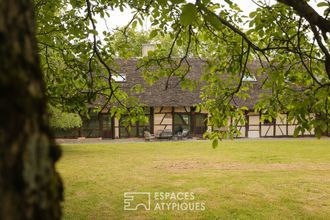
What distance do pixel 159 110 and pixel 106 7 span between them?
62.8 feet

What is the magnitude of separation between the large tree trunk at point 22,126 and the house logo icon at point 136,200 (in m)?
8.43

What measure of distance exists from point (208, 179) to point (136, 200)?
3.42 m

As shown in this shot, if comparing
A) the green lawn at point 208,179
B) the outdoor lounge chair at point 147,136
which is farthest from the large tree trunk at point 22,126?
the outdoor lounge chair at point 147,136

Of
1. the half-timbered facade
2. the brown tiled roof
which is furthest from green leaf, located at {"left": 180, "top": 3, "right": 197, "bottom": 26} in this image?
the half-timbered facade

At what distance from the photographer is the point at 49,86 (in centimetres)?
572

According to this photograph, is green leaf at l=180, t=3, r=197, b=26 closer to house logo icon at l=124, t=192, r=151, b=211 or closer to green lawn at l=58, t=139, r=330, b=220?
green lawn at l=58, t=139, r=330, b=220

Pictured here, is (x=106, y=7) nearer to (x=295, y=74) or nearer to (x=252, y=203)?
(x=295, y=74)

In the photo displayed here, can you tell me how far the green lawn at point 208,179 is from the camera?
868cm

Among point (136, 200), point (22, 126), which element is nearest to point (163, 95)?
point (136, 200)

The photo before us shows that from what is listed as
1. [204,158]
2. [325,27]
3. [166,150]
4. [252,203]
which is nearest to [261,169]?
[204,158]

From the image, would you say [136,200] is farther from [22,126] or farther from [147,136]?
[147,136]

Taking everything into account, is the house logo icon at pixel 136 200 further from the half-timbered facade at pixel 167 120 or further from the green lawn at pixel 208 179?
the half-timbered facade at pixel 167 120

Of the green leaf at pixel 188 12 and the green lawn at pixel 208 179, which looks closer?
the green leaf at pixel 188 12

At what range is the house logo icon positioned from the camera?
9078mm
